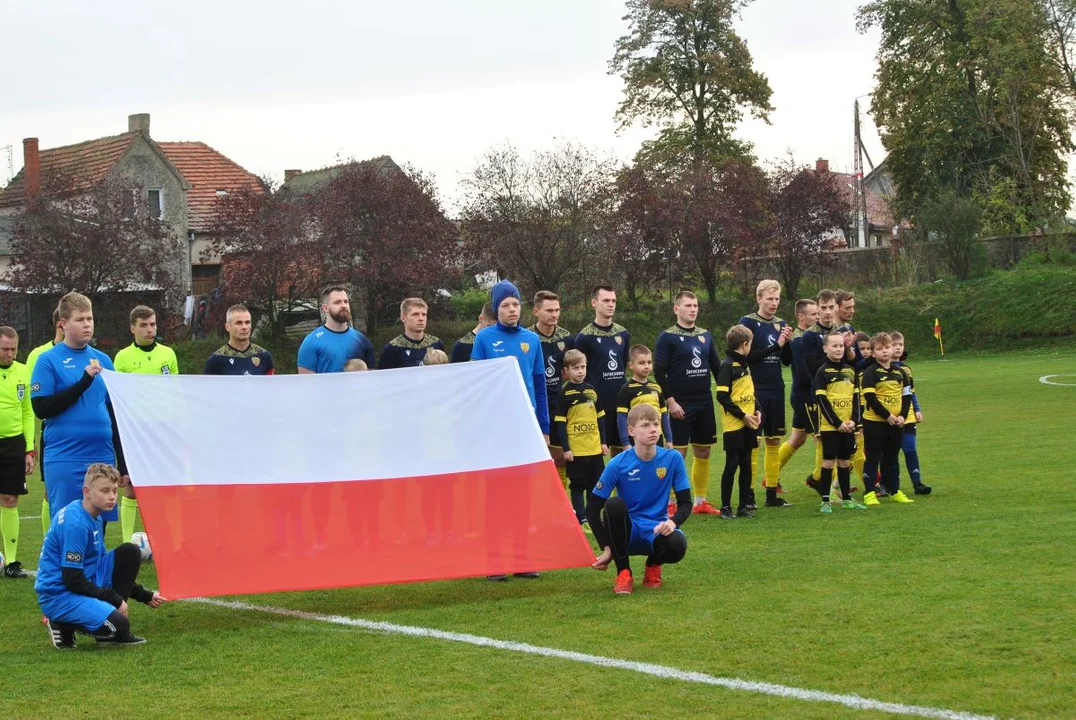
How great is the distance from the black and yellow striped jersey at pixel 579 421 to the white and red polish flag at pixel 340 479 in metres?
1.56

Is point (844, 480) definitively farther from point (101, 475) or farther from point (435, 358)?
point (101, 475)

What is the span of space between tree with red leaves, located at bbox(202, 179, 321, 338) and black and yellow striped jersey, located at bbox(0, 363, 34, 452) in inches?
1170

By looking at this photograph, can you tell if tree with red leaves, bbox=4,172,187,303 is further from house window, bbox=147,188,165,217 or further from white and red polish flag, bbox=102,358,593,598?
white and red polish flag, bbox=102,358,593,598

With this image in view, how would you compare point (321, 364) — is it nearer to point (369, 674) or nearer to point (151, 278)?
point (369, 674)

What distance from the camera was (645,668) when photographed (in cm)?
611

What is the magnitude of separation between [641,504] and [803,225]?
3978 cm

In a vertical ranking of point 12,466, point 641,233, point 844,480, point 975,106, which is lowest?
point 844,480

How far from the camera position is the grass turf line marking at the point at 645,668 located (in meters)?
5.25

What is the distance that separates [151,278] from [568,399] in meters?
33.1

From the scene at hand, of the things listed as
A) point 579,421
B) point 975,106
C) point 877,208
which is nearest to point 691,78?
point 975,106

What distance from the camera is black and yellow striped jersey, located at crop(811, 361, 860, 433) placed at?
11.7m

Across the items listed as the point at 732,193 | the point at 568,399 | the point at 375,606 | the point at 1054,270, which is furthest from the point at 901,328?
the point at 375,606

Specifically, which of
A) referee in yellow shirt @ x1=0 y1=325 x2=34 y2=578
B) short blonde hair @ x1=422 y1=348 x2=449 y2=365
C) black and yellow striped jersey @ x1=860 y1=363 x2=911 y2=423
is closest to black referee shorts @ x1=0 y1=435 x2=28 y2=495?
referee in yellow shirt @ x1=0 y1=325 x2=34 y2=578

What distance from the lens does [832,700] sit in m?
5.43
